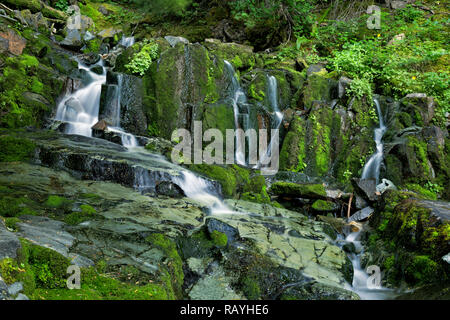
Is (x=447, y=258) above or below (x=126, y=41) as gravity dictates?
below

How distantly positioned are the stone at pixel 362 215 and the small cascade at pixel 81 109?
8867 millimetres

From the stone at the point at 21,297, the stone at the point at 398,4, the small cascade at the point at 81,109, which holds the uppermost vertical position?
the stone at the point at 398,4

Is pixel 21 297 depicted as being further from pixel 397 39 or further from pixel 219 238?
pixel 397 39

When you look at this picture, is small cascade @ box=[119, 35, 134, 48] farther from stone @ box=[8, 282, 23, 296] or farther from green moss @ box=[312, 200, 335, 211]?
stone @ box=[8, 282, 23, 296]

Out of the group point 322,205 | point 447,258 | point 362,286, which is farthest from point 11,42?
point 447,258

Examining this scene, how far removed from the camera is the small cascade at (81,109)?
11.0 metres

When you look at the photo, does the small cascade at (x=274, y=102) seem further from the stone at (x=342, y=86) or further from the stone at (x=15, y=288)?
the stone at (x=15, y=288)

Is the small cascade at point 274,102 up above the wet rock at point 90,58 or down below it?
below

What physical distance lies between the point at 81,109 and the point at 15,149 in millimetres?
4521

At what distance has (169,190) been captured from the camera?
759 centimetres

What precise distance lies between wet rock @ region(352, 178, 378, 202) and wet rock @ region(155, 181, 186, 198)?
5.31 m

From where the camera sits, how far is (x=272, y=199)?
9.63 m

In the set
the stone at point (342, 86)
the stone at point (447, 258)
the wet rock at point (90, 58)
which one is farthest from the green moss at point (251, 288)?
the wet rock at point (90, 58)

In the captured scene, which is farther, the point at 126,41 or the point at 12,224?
the point at 126,41
